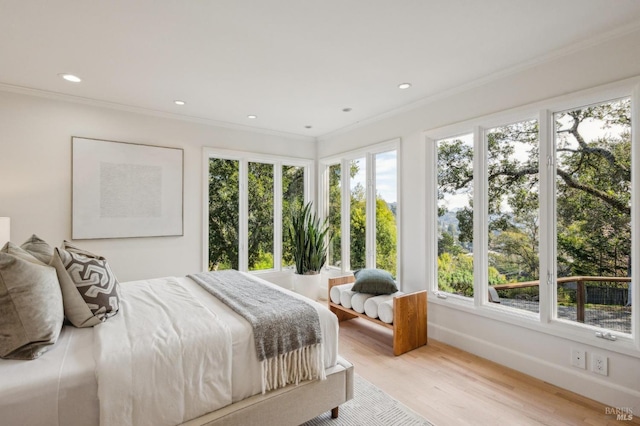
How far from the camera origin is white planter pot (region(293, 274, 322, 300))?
172 inches

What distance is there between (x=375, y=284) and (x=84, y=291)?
245 cm

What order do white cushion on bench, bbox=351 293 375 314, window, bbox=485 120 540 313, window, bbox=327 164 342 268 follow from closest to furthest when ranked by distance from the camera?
1. window, bbox=485 120 540 313
2. white cushion on bench, bbox=351 293 375 314
3. window, bbox=327 164 342 268

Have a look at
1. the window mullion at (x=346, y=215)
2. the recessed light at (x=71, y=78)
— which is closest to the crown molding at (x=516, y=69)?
the window mullion at (x=346, y=215)

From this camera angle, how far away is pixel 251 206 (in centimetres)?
451

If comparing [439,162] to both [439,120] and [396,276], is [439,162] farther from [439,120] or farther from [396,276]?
[396,276]

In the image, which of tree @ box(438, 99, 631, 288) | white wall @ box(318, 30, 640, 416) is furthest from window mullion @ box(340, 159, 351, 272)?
tree @ box(438, 99, 631, 288)

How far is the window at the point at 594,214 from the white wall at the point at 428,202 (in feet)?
0.71

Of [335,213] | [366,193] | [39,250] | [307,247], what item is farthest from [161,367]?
[335,213]

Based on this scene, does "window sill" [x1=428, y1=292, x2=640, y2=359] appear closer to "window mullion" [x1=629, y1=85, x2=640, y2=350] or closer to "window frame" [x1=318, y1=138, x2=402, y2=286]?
"window mullion" [x1=629, y1=85, x2=640, y2=350]

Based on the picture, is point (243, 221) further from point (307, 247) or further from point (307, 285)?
point (307, 285)

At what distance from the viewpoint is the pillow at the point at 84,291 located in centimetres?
167

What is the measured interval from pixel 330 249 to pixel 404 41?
3.23 metres

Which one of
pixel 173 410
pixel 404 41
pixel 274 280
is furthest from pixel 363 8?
pixel 274 280

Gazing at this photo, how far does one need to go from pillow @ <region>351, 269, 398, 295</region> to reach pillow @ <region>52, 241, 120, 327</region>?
2.22 m
